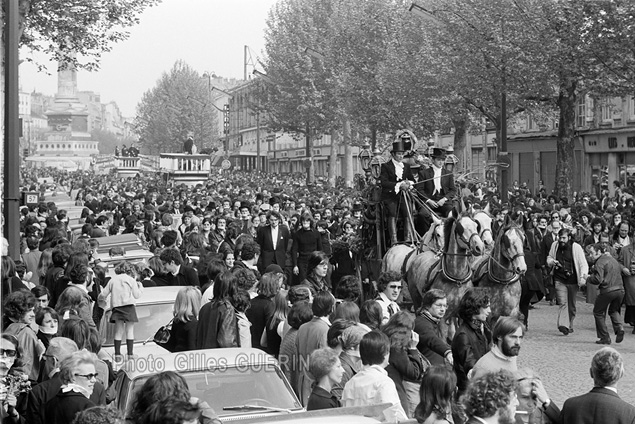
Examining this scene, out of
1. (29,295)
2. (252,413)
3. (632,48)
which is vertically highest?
(632,48)

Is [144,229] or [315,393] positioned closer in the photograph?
[315,393]

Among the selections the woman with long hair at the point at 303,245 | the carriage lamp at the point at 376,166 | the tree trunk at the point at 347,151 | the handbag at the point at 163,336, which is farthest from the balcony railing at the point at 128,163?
the handbag at the point at 163,336

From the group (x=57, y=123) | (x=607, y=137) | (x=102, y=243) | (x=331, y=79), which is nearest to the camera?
(x=102, y=243)

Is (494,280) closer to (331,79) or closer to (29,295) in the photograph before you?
(29,295)

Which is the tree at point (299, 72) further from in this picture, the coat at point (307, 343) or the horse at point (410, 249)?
the coat at point (307, 343)

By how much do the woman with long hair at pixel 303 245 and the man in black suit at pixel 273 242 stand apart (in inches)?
7.8

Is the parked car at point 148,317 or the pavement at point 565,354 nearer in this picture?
the parked car at point 148,317

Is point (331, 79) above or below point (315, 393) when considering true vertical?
above

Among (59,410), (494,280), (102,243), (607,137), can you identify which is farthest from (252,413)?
(607,137)

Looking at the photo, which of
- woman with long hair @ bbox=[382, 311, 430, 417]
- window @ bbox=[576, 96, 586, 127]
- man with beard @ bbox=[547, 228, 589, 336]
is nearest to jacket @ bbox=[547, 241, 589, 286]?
man with beard @ bbox=[547, 228, 589, 336]

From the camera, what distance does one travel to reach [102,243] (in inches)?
771

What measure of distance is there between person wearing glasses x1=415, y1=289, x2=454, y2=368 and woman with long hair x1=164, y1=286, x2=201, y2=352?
2184 mm

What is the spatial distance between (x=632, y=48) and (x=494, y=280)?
53.9ft

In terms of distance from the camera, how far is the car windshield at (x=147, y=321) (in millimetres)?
11898
